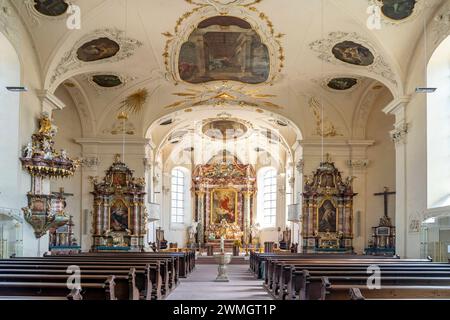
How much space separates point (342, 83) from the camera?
2184 centimetres

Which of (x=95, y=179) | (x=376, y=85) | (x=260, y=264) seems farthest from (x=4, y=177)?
(x=376, y=85)

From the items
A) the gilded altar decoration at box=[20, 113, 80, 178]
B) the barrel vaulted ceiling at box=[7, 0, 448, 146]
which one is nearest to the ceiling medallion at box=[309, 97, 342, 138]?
the barrel vaulted ceiling at box=[7, 0, 448, 146]

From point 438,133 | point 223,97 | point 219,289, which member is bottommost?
point 219,289

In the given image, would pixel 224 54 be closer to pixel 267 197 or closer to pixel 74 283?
pixel 74 283

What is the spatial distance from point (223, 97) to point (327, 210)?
6.19 meters

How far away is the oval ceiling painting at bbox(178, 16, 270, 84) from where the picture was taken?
17.6 meters

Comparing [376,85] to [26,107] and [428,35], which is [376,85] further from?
[26,107]

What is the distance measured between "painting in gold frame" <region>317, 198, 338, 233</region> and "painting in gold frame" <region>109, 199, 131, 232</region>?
7.66 metres

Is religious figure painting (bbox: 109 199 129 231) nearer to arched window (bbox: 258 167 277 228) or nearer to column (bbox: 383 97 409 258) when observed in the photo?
column (bbox: 383 97 409 258)

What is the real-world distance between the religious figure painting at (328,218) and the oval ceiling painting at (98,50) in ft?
34.7

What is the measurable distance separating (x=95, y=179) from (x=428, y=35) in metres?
13.9

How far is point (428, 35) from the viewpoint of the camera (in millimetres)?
15523

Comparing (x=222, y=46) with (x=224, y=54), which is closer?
(x=222, y=46)

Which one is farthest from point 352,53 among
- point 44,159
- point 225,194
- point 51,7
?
point 225,194
